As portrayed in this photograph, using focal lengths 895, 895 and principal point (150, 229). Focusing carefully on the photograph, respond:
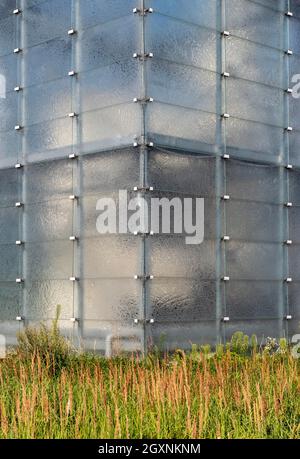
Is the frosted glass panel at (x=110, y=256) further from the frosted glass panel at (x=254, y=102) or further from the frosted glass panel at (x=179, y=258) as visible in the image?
the frosted glass panel at (x=254, y=102)

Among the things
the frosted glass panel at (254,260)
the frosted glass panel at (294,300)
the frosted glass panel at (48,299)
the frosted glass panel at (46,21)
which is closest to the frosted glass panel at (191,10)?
the frosted glass panel at (46,21)

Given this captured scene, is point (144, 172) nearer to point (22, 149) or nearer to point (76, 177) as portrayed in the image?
point (76, 177)

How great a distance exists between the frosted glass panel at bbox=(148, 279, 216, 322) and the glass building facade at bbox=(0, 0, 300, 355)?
0.8 inches

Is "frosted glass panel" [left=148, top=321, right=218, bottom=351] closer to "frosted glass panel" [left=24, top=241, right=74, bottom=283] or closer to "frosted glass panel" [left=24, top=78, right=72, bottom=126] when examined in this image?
"frosted glass panel" [left=24, top=241, right=74, bottom=283]

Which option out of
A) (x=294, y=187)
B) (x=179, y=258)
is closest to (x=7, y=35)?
(x=179, y=258)

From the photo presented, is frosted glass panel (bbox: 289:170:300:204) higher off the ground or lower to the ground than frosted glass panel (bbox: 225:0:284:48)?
lower

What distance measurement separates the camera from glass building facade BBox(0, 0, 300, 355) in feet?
40.4

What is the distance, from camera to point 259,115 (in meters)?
14.0

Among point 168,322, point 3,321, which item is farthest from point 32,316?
point 168,322

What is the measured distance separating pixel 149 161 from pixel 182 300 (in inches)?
78.5

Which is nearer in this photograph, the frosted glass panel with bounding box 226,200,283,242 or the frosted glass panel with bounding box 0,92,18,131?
the frosted glass panel with bounding box 226,200,283,242

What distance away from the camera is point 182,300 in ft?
40.9

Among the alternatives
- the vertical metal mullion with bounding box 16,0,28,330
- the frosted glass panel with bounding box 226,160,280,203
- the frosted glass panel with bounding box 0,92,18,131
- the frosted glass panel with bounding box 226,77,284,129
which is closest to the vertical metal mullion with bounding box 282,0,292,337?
the frosted glass panel with bounding box 226,77,284,129

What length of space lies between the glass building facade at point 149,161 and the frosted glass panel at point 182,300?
0.07ft
